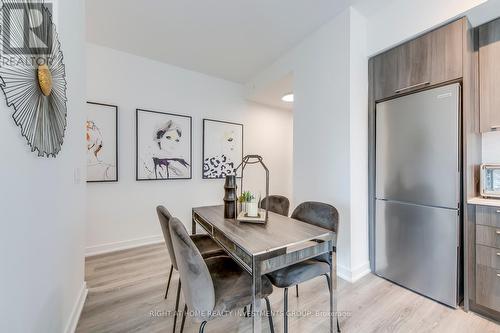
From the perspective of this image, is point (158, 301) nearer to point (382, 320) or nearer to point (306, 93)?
point (382, 320)

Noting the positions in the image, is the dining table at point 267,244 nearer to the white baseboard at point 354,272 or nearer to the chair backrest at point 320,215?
the chair backrest at point 320,215

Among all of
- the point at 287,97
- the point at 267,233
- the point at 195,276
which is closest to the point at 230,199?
the point at 267,233

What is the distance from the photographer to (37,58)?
0.93 meters

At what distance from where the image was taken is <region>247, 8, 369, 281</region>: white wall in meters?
2.24

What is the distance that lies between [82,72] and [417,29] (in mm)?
2977

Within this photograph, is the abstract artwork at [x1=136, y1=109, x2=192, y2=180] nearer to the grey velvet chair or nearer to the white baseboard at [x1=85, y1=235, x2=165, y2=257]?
the white baseboard at [x1=85, y1=235, x2=165, y2=257]

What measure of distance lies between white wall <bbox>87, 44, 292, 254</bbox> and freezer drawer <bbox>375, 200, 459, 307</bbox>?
2.51m

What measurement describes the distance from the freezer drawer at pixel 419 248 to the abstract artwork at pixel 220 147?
2382 millimetres

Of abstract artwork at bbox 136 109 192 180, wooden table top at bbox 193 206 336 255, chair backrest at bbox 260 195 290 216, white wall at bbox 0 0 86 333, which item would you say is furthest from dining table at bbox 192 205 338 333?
abstract artwork at bbox 136 109 192 180

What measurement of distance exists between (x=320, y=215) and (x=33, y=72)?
190 cm

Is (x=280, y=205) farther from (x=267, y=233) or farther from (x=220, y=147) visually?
(x=220, y=147)

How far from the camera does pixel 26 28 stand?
2.77 feet

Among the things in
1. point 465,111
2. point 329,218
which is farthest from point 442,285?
point 465,111

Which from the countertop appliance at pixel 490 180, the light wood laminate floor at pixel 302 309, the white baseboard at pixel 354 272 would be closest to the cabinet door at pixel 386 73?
the countertop appliance at pixel 490 180
